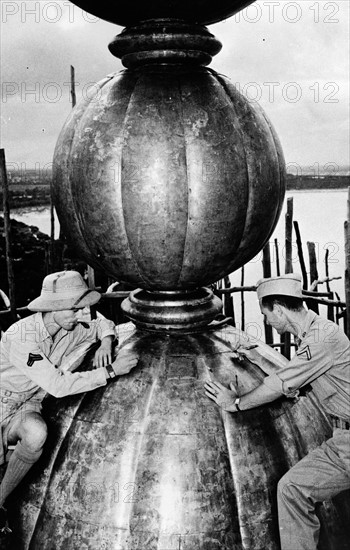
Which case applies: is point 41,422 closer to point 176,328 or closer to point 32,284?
point 176,328

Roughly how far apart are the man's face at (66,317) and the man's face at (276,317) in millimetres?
856

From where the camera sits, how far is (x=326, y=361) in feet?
8.48

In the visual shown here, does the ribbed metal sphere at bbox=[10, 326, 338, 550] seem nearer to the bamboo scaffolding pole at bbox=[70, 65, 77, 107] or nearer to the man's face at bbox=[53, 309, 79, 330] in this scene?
the man's face at bbox=[53, 309, 79, 330]

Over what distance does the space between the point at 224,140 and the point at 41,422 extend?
1.23 metres

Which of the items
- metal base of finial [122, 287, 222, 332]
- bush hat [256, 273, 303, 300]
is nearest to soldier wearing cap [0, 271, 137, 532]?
metal base of finial [122, 287, 222, 332]

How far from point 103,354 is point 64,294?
45 cm

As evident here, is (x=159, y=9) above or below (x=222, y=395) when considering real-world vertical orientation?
above

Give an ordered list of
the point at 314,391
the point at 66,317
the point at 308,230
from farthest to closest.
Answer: the point at 308,230 → the point at 66,317 → the point at 314,391

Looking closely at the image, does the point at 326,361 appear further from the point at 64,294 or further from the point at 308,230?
the point at 308,230

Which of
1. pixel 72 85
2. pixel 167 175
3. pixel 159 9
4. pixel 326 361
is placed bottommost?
pixel 326 361

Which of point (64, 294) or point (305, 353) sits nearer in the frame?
point (305, 353)

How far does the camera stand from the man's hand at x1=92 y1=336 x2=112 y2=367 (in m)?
2.39

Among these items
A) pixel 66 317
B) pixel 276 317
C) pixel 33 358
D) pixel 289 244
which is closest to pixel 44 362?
pixel 33 358

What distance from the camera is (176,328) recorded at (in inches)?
93.5
